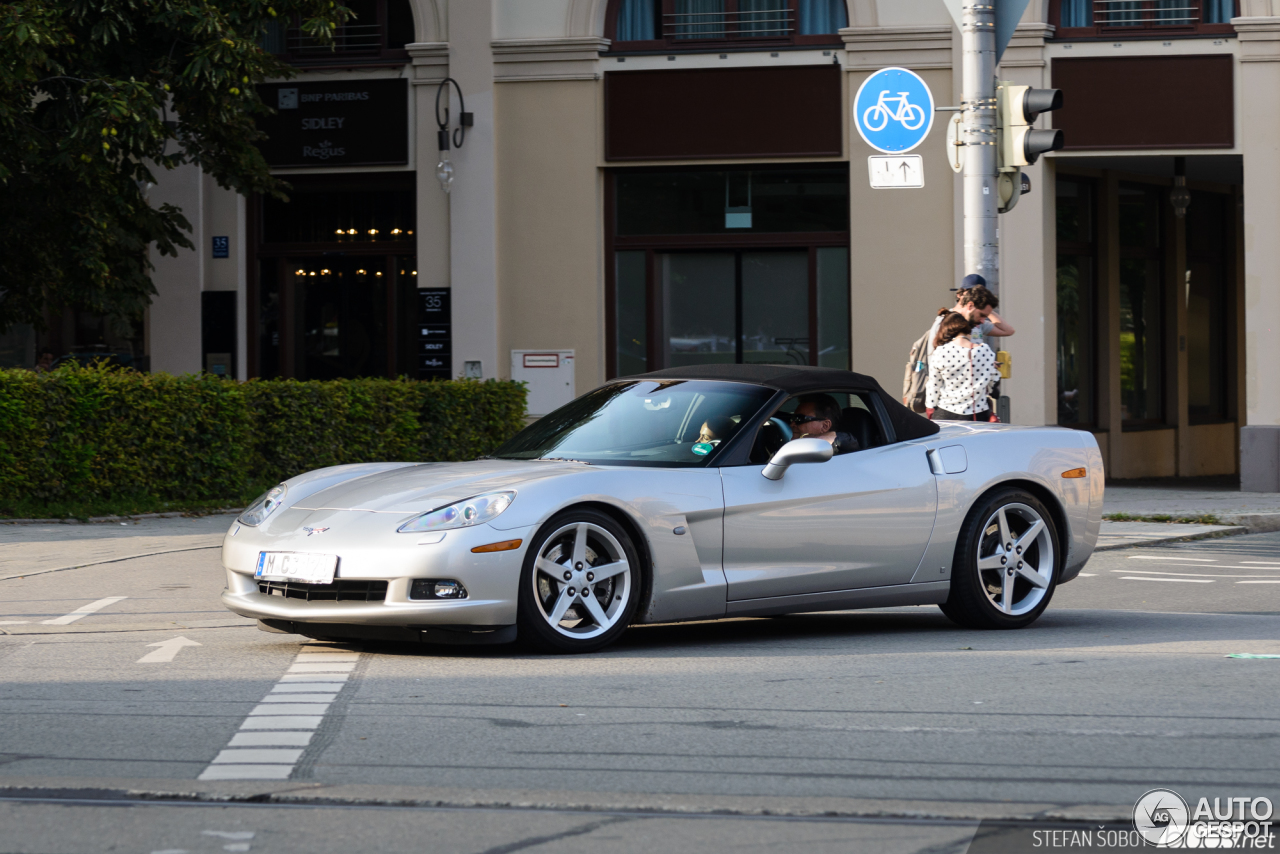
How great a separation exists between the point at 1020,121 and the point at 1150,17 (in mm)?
7992

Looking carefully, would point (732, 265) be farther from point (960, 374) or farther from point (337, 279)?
point (960, 374)

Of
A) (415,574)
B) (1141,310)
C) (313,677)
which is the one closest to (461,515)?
(415,574)

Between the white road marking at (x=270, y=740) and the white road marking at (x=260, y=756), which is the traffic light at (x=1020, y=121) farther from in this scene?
the white road marking at (x=260, y=756)

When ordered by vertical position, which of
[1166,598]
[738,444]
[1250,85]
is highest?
[1250,85]

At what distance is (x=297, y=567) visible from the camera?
698cm

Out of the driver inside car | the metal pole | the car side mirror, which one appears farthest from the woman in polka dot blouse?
the car side mirror

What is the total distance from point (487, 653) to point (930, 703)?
6.80 ft

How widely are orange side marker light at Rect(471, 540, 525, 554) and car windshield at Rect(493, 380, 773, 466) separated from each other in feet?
2.81

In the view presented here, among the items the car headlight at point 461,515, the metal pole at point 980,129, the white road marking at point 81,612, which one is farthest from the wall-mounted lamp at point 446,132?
the car headlight at point 461,515

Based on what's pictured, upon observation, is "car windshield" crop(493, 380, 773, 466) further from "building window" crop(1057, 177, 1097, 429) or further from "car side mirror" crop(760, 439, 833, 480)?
"building window" crop(1057, 177, 1097, 429)

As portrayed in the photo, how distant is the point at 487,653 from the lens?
23.5 ft

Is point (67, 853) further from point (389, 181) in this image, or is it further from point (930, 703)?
point (389, 181)

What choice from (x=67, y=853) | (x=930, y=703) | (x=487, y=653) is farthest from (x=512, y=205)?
(x=67, y=853)

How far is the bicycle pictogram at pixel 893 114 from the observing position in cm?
1350
